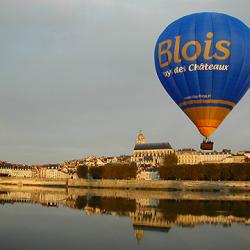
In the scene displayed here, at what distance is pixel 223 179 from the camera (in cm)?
5475

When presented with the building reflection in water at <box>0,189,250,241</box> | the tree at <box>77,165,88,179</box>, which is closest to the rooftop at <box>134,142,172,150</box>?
the tree at <box>77,165,88,179</box>

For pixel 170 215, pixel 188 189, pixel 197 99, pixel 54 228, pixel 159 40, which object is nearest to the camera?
pixel 197 99

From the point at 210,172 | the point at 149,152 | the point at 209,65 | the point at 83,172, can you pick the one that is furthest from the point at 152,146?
the point at 209,65

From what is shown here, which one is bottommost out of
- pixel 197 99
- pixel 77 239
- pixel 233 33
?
pixel 77 239

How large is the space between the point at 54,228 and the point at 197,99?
8742 mm

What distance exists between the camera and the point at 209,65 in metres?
18.2

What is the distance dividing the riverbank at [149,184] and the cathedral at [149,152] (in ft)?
109

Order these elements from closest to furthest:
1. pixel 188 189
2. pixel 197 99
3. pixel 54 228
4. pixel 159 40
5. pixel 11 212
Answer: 1. pixel 197 99
2. pixel 159 40
3. pixel 54 228
4. pixel 11 212
5. pixel 188 189

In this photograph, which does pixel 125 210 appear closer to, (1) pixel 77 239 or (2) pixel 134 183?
(1) pixel 77 239

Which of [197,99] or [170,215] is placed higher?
[197,99]

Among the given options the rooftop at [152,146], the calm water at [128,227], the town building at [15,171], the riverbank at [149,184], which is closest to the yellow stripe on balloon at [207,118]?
the calm water at [128,227]

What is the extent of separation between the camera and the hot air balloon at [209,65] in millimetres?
18234

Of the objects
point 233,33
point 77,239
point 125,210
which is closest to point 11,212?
point 125,210

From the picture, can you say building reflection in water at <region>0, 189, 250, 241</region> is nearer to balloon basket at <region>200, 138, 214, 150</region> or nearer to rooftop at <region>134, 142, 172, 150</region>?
balloon basket at <region>200, 138, 214, 150</region>
